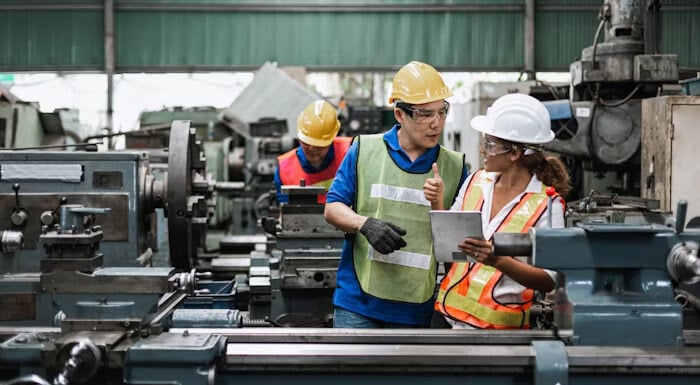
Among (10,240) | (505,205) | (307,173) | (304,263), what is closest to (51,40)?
(307,173)

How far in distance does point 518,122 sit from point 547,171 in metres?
0.14

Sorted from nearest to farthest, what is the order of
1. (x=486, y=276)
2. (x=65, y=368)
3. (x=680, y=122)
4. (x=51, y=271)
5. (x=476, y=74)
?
(x=65, y=368)
(x=51, y=271)
(x=486, y=276)
(x=680, y=122)
(x=476, y=74)

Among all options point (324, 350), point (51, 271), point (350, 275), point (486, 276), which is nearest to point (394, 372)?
point (324, 350)

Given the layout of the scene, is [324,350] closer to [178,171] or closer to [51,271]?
[51,271]

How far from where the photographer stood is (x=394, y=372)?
59.8 inches

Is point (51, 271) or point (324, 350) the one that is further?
point (51, 271)

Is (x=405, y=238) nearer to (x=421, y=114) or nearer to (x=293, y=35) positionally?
(x=421, y=114)

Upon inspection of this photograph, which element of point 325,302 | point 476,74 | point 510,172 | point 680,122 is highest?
A: point 476,74

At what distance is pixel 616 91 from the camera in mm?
3965

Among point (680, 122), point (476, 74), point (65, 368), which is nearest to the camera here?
point (65, 368)

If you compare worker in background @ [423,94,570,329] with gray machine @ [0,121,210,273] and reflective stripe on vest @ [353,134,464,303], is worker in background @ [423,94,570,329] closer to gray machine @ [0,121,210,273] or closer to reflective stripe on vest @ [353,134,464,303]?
reflective stripe on vest @ [353,134,464,303]

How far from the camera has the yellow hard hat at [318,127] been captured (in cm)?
336

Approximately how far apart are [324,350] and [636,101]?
282cm

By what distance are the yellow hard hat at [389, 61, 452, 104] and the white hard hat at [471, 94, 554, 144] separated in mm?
172
